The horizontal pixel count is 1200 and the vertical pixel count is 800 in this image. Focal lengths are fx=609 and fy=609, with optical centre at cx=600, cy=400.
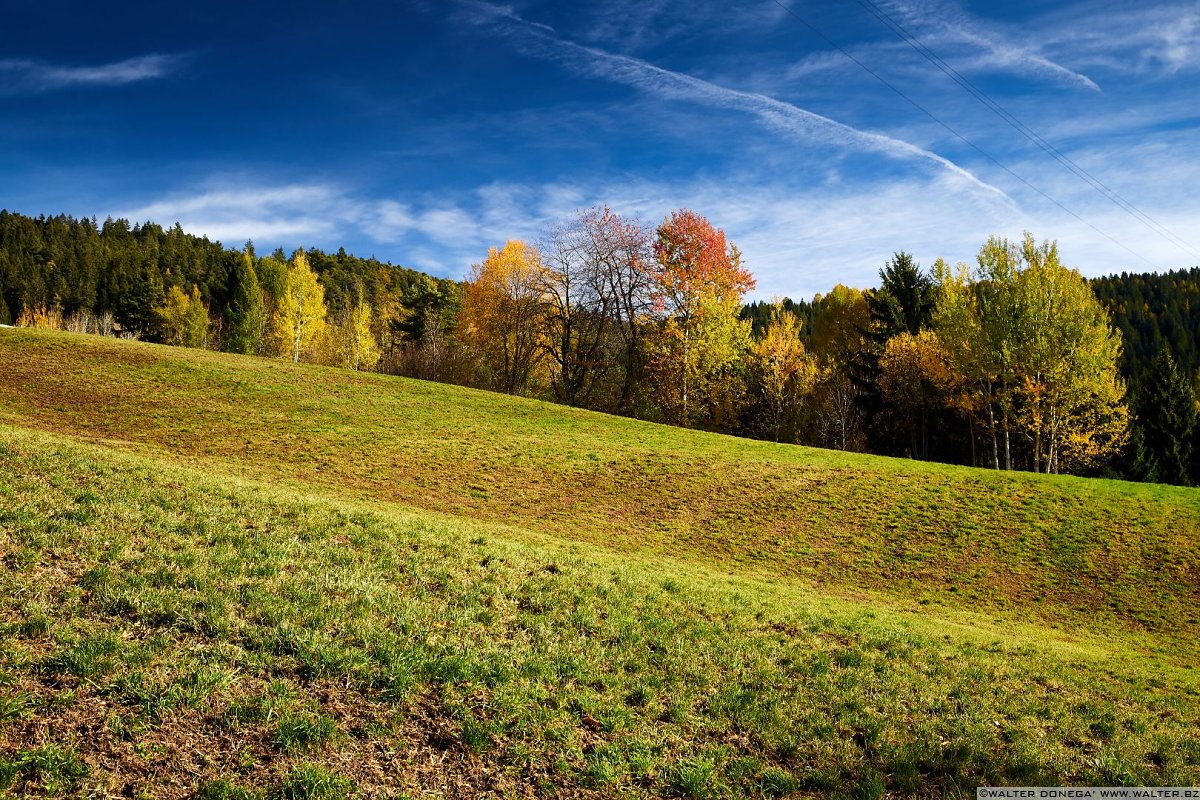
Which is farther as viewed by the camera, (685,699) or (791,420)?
(791,420)

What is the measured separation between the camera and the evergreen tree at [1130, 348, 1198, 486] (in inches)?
2088

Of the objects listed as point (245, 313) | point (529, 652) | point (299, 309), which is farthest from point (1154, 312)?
point (529, 652)

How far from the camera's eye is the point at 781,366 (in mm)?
56750

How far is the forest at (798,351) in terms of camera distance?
39.0m

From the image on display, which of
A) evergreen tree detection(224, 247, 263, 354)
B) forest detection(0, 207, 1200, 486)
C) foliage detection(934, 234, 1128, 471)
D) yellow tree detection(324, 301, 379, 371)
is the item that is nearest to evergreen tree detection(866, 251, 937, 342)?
forest detection(0, 207, 1200, 486)

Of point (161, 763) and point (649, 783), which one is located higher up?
point (161, 763)

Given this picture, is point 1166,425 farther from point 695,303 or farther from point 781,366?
point 695,303

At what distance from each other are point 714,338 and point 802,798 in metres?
40.7

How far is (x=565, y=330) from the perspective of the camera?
2221 inches

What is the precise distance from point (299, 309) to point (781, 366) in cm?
4854

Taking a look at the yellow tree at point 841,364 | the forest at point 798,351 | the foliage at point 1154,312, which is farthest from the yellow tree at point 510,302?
the foliage at point 1154,312

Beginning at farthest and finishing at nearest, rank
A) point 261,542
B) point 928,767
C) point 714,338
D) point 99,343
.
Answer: point 714,338 < point 99,343 < point 261,542 < point 928,767

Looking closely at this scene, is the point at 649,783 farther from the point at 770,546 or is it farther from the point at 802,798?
the point at 770,546

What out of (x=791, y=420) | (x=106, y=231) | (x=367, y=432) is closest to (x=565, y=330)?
(x=791, y=420)
